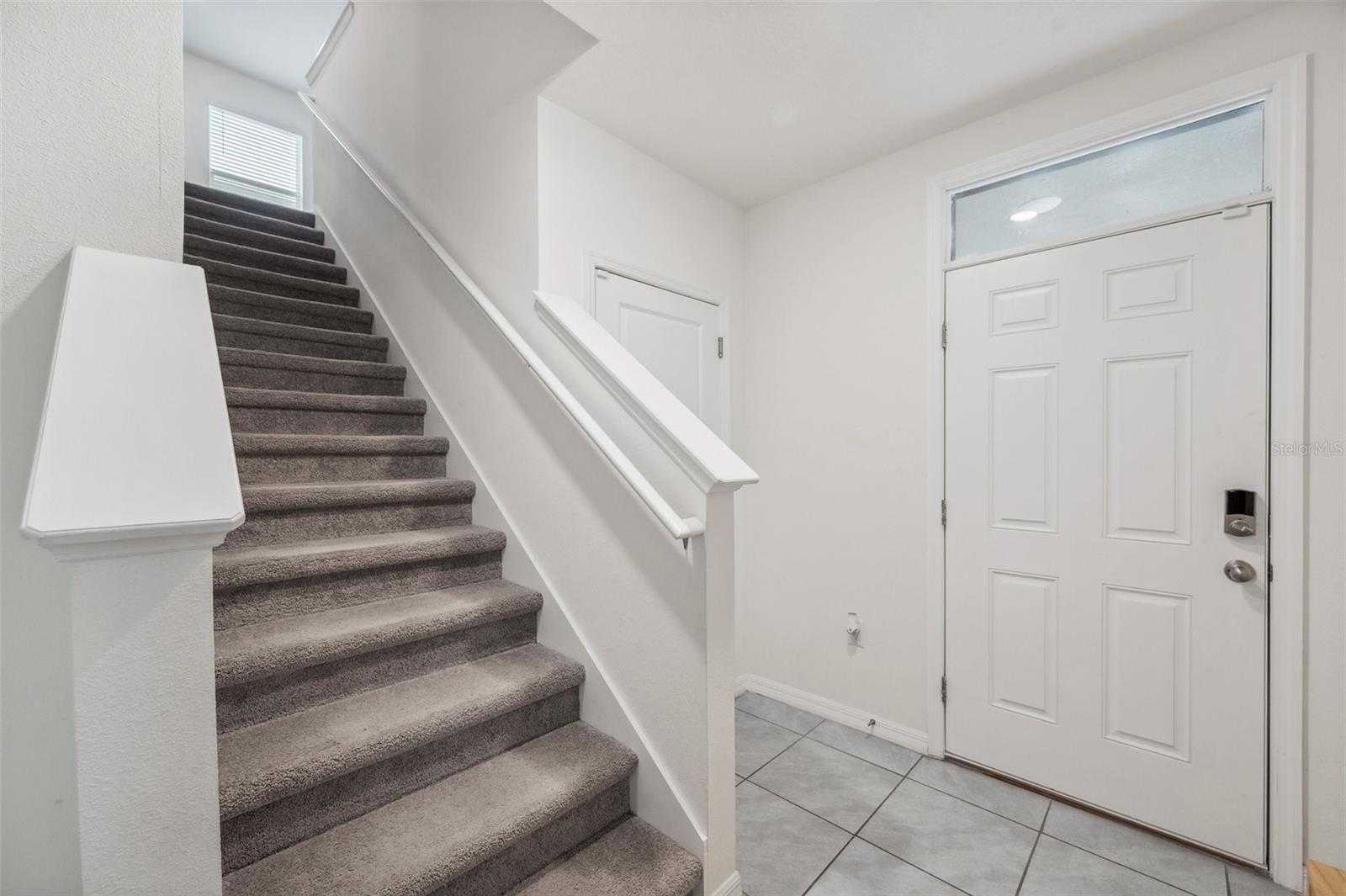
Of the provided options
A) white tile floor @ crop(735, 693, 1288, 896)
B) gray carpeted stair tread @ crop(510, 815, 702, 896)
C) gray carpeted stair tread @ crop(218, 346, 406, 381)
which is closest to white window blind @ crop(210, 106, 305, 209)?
gray carpeted stair tread @ crop(218, 346, 406, 381)

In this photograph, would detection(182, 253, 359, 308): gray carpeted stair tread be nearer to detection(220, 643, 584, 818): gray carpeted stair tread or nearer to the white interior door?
the white interior door

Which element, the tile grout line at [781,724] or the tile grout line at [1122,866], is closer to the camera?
the tile grout line at [1122,866]

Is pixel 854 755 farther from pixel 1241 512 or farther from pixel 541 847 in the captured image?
pixel 1241 512

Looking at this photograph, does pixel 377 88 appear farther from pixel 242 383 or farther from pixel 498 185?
pixel 242 383

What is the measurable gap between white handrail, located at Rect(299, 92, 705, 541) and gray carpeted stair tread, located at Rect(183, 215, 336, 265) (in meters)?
1.09

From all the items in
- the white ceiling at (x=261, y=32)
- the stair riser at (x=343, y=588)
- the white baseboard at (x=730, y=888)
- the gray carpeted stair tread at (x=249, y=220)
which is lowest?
the white baseboard at (x=730, y=888)

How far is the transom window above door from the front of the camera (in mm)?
1748

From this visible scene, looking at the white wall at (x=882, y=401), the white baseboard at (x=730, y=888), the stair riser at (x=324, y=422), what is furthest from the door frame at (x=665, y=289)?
the white baseboard at (x=730, y=888)

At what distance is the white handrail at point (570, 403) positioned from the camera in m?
1.41

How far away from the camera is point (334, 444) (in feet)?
6.69

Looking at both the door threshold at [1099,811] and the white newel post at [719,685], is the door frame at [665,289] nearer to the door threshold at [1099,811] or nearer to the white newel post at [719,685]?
the white newel post at [719,685]

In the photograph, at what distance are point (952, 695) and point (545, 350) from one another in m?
2.07

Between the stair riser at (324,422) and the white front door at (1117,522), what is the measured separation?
2.29 meters

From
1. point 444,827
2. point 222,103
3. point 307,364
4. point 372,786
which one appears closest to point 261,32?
point 222,103
